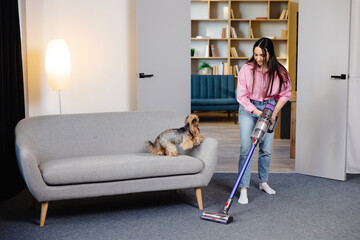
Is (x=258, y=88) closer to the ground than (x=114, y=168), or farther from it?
farther from it

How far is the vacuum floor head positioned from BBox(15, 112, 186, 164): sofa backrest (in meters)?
0.83

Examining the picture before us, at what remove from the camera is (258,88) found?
11.5ft

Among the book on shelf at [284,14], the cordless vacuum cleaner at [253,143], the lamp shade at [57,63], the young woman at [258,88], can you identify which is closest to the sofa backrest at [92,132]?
the young woman at [258,88]

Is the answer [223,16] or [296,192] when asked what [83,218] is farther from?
[223,16]

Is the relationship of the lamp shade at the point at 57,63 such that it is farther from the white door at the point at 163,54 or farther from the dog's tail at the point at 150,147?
the dog's tail at the point at 150,147

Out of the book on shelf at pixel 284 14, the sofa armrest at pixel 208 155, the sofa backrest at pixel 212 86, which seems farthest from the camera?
the book on shelf at pixel 284 14

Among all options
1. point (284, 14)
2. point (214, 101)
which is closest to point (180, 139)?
point (214, 101)

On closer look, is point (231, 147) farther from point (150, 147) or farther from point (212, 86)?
point (212, 86)

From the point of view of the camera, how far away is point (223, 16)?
9797 millimetres

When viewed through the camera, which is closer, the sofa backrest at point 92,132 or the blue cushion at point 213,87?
the sofa backrest at point 92,132

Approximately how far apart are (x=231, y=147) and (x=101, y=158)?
304cm

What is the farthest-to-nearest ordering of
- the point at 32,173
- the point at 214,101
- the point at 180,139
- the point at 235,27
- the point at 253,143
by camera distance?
the point at 235,27, the point at 214,101, the point at 180,139, the point at 253,143, the point at 32,173

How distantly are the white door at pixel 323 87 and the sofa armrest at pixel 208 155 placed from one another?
4.84 ft

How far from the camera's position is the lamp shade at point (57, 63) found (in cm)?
441
